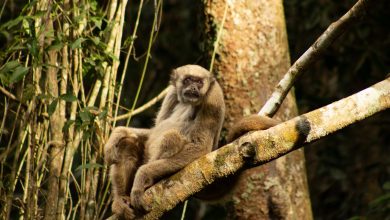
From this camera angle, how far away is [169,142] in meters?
5.33

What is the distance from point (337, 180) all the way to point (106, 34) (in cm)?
482

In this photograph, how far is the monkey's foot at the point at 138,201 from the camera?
464 centimetres

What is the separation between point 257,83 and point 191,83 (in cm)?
91

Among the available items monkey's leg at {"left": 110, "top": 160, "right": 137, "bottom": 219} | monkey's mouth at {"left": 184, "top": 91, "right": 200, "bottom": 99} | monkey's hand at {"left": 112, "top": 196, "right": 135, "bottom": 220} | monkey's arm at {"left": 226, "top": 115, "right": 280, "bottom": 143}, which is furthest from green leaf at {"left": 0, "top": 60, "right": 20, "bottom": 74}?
monkey's arm at {"left": 226, "top": 115, "right": 280, "bottom": 143}

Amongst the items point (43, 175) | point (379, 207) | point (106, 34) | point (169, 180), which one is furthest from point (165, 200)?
point (379, 207)

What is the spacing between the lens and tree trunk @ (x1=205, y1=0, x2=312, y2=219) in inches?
246

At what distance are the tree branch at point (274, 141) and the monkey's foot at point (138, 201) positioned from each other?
0.55 ft

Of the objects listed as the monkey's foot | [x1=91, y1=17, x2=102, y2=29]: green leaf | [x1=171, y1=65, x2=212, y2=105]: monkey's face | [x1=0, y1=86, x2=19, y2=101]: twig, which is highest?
[x1=91, y1=17, x2=102, y2=29]: green leaf

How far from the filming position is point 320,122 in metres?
4.30

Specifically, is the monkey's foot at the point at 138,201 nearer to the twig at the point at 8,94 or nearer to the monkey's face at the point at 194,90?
the monkey's face at the point at 194,90

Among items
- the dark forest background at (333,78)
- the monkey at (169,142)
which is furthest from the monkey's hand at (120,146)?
the dark forest background at (333,78)

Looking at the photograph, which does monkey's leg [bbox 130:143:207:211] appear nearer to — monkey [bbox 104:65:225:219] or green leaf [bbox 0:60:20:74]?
monkey [bbox 104:65:225:219]

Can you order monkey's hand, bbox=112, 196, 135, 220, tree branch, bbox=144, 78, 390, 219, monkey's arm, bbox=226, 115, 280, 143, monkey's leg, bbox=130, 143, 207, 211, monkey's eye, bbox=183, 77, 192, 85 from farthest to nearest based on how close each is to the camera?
monkey's eye, bbox=183, 77, 192, 85 → monkey's leg, bbox=130, 143, 207, 211 → monkey's hand, bbox=112, 196, 135, 220 → monkey's arm, bbox=226, 115, 280, 143 → tree branch, bbox=144, 78, 390, 219

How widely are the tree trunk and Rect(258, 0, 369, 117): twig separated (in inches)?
50.8
